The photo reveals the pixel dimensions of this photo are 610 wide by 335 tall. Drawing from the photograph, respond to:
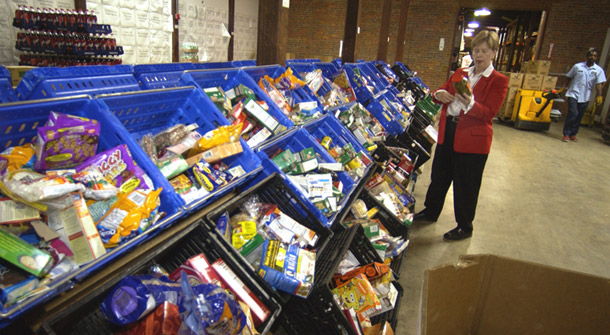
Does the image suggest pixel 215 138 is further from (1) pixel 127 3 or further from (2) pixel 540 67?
(2) pixel 540 67

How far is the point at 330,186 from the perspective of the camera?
2.03m

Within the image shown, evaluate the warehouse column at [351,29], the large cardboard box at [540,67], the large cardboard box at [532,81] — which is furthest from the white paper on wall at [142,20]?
the large cardboard box at [540,67]

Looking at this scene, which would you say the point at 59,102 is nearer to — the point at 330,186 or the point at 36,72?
the point at 36,72

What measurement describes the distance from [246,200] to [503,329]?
1.16m

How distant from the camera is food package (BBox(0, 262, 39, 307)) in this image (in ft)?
2.74

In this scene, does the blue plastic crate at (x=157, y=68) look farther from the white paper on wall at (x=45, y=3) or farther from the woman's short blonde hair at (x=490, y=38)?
the white paper on wall at (x=45, y=3)

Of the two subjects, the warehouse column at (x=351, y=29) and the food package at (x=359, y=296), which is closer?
the food package at (x=359, y=296)

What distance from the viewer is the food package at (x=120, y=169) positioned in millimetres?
1302

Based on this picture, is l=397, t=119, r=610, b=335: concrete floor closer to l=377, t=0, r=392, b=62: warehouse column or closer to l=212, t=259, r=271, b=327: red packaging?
l=212, t=259, r=271, b=327: red packaging

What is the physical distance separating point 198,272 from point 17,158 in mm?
670

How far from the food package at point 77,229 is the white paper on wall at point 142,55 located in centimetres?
641

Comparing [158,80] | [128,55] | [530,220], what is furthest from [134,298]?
[128,55]

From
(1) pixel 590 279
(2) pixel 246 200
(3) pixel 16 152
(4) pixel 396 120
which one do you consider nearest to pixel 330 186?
(2) pixel 246 200

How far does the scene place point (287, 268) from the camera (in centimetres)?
143
